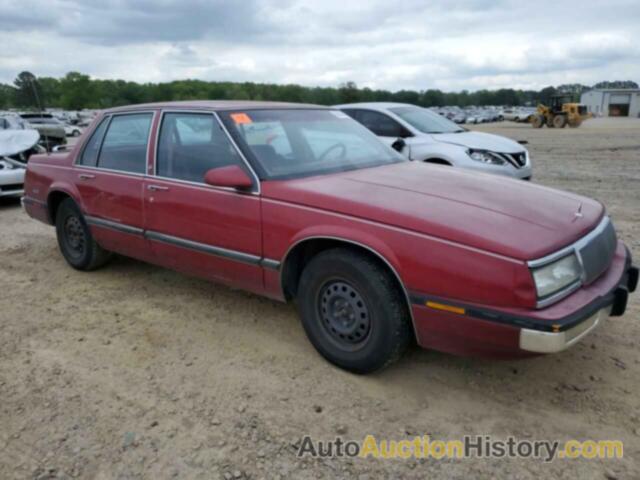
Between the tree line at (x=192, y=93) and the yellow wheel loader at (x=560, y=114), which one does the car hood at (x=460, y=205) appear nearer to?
the yellow wheel loader at (x=560, y=114)

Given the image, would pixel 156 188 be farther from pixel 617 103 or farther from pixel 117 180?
pixel 617 103

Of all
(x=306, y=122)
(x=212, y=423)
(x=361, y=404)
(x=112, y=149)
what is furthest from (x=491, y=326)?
(x=112, y=149)

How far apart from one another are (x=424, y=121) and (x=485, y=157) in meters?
1.34

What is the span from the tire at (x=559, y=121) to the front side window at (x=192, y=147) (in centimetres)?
3636

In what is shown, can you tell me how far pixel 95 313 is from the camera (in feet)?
13.6

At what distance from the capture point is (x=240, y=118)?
12.2ft

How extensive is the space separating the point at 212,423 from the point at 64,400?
0.93 m

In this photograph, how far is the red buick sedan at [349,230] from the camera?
2549 millimetres

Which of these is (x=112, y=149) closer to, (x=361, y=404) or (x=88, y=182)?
(x=88, y=182)

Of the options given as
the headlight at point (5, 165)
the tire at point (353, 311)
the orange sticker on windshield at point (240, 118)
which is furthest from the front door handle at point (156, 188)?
the headlight at point (5, 165)

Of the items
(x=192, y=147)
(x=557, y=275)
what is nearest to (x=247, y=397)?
(x=557, y=275)

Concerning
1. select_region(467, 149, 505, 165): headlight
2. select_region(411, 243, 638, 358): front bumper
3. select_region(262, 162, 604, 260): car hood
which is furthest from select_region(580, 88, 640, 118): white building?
select_region(411, 243, 638, 358): front bumper

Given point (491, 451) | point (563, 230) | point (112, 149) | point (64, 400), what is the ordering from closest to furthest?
point (491, 451) < point (563, 230) < point (64, 400) < point (112, 149)

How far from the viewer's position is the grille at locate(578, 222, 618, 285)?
9.04ft
